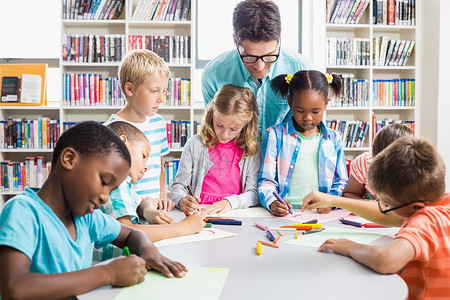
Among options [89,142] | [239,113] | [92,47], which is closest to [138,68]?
[239,113]

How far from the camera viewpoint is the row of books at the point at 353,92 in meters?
4.30

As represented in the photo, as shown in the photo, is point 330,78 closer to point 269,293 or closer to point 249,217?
point 249,217

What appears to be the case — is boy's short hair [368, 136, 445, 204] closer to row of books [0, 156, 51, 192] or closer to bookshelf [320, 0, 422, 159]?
bookshelf [320, 0, 422, 159]

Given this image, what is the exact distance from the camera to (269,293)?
2.83 ft

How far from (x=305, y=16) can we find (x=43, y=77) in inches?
104

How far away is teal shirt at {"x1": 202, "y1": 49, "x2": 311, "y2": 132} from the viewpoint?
7.13ft

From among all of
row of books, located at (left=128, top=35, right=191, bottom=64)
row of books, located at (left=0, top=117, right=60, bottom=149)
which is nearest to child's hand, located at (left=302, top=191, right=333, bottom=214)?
row of books, located at (left=128, top=35, right=191, bottom=64)

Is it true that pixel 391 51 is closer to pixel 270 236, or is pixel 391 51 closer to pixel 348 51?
pixel 348 51

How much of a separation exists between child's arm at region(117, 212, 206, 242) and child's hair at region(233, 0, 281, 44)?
848 mm

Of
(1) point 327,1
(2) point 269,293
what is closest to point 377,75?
(1) point 327,1

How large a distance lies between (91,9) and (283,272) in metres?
3.65

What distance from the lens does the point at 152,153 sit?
6.73ft

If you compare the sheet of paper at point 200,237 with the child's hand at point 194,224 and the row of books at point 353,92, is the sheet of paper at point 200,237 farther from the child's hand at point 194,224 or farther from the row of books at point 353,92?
the row of books at point 353,92

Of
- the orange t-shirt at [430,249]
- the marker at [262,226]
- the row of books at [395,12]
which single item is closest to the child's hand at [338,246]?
the orange t-shirt at [430,249]
